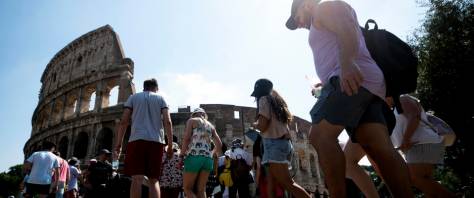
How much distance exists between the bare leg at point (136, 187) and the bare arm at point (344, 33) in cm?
286

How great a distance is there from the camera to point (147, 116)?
4.42 meters

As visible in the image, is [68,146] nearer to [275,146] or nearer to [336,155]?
[275,146]

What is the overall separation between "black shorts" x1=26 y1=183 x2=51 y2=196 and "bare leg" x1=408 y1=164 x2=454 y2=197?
6.61 metres

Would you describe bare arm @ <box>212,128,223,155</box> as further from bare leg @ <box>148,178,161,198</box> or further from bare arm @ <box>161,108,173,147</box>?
Result: bare leg @ <box>148,178,161,198</box>

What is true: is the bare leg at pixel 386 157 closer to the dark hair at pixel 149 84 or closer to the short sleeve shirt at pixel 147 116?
the short sleeve shirt at pixel 147 116

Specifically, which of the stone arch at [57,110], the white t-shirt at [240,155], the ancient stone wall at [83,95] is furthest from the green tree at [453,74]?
the stone arch at [57,110]

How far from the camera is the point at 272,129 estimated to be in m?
4.30

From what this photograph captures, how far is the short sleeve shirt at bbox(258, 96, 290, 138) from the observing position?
4293 millimetres

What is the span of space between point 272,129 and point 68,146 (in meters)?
26.4

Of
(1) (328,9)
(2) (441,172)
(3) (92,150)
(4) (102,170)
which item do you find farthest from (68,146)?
A: (1) (328,9)

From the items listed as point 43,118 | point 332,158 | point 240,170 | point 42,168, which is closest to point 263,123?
point 332,158

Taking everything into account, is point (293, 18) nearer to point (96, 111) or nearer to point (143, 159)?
point (143, 159)

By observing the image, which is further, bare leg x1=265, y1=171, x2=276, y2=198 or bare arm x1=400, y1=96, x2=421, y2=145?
bare leg x1=265, y1=171, x2=276, y2=198

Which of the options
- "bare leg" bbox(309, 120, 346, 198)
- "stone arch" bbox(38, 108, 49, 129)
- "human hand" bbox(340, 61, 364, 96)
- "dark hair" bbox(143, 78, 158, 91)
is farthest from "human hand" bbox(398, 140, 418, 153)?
"stone arch" bbox(38, 108, 49, 129)
